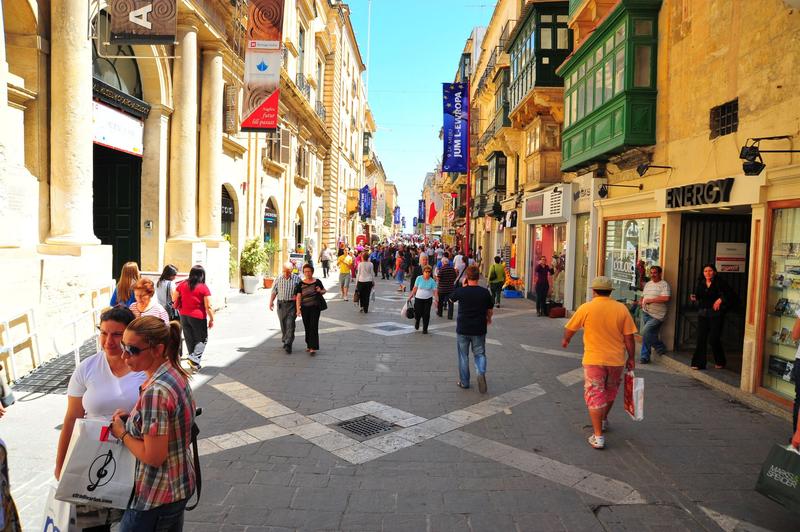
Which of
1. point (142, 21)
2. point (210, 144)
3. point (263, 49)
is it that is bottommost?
point (210, 144)

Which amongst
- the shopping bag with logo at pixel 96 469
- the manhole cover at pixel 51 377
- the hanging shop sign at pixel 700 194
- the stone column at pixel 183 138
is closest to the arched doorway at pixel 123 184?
the stone column at pixel 183 138

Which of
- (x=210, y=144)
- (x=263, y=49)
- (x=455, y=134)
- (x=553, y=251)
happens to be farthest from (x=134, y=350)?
(x=455, y=134)

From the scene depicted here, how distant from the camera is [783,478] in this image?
3879mm

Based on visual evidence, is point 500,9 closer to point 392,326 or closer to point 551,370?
point 392,326

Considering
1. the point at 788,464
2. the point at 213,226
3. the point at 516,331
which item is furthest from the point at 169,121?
the point at 788,464

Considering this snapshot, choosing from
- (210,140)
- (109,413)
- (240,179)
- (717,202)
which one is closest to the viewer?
(109,413)

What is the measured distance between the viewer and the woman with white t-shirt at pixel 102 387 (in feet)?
10.1

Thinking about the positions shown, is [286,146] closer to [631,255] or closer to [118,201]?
[118,201]

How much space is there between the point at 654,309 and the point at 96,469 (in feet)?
31.2

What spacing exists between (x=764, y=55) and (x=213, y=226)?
13.4 meters

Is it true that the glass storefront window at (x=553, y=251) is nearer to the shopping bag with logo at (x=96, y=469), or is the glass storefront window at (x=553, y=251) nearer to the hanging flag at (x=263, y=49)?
the hanging flag at (x=263, y=49)

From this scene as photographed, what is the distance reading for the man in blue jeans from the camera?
775 centimetres

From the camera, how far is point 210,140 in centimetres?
1570

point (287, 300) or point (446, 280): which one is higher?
point (446, 280)
